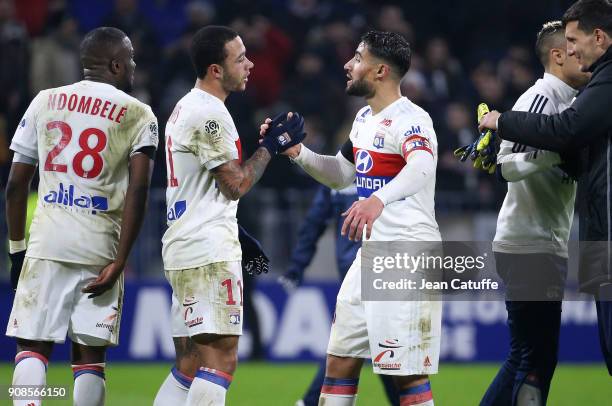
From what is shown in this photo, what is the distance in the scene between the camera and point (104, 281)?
566 centimetres

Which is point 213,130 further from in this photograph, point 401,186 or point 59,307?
point 59,307

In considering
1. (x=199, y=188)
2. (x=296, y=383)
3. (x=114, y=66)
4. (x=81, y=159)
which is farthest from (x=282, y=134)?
(x=296, y=383)

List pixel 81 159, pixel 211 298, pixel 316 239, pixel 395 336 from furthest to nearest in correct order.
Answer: pixel 316 239, pixel 81 159, pixel 211 298, pixel 395 336

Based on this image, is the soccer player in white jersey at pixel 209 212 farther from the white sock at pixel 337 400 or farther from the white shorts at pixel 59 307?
the white sock at pixel 337 400

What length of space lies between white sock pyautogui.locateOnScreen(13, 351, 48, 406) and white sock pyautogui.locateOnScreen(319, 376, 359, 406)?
5.09 ft

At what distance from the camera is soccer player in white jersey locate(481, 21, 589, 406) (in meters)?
5.95

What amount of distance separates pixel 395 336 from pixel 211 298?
3.36 feet

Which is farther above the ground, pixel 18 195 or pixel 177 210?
pixel 18 195

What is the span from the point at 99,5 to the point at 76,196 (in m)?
10.4

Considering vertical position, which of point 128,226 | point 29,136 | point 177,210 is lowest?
point 128,226

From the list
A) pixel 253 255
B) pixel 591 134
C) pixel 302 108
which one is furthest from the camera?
pixel 302 108

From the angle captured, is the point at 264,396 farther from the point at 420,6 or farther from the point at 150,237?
the point at 420,6

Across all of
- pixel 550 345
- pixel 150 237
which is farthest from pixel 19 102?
pixel 550 345

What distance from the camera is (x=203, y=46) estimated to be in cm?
580
